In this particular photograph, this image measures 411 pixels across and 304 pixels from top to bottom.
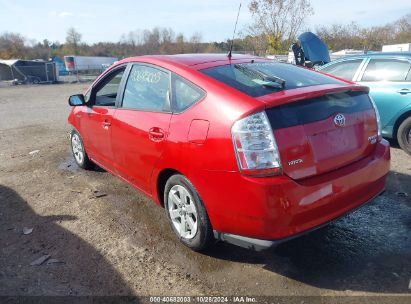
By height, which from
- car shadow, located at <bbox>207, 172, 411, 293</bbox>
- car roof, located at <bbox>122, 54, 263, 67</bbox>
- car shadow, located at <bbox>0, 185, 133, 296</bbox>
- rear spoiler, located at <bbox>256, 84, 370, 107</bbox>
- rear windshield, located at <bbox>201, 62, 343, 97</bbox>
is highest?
car roof, located at <bbox>122, 54, 263, 67</bbox>

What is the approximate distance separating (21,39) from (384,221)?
8309 centimetres

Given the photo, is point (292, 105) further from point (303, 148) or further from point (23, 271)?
point (23, 271)

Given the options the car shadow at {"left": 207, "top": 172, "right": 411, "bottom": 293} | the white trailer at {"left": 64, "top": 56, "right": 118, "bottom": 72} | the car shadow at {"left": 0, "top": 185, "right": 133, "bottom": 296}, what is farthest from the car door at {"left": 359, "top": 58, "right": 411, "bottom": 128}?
the white trailer at {"left": 64, "top": 56, "right": 118, "bottom": 72}

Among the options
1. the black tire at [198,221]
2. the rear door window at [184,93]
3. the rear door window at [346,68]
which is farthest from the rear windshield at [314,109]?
the rear door window at [346,68]

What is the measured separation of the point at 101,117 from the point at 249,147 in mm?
2430

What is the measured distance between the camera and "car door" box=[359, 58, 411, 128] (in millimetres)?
6043

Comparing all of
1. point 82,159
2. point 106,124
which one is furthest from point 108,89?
point 82,159

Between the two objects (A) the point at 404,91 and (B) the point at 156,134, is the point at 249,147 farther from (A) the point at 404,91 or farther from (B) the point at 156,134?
(A) the point at 404,91

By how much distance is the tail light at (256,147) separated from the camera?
8.48ft

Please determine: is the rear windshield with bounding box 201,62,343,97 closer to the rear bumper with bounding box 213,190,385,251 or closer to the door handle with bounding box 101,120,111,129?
the rear bumper with bounding box 213,190,385,251

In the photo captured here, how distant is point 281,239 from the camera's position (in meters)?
2.65

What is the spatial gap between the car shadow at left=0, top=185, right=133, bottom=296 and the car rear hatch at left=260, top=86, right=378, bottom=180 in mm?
1620

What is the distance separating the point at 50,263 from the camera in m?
3.27

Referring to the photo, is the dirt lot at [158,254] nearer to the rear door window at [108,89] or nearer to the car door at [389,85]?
the rear door window at [108,89]
